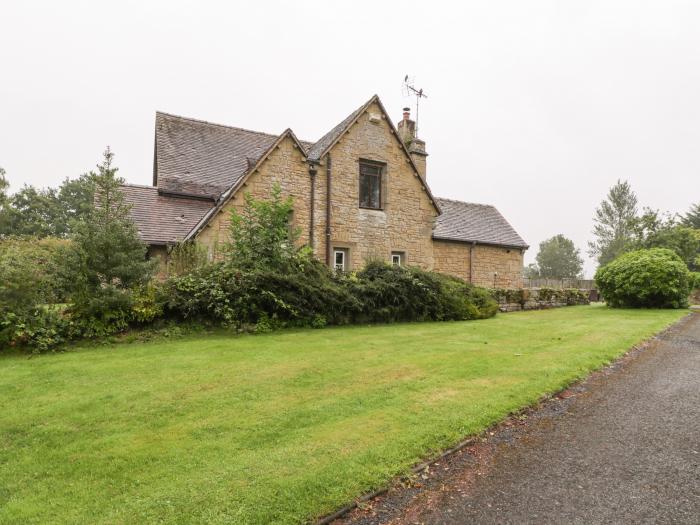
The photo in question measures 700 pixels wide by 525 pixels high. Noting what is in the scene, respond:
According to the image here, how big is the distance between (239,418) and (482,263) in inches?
797

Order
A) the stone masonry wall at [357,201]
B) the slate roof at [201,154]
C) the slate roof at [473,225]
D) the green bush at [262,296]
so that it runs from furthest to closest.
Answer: the slate roof at [473,225], the slate roof at [201,154], the stone masonry wall at [357,201], the green bush at [262,296]

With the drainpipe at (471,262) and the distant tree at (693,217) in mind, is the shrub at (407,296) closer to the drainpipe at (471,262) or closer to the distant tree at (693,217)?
the drainpipe at (471,262)

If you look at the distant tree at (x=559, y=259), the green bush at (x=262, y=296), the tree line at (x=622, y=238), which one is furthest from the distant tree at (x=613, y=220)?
the green bush at (x=262, y=296)

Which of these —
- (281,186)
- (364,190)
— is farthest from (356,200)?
(281,186)

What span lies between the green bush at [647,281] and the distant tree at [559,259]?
77.0 metres

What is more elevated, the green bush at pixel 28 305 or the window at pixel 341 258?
the window at pixel 341 258

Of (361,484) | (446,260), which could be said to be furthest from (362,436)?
(446,260)

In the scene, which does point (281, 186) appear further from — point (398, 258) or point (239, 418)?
point (239, 418)

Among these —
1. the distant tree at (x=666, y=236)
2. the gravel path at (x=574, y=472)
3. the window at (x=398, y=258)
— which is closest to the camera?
the gravel path at (x=574, y=472)

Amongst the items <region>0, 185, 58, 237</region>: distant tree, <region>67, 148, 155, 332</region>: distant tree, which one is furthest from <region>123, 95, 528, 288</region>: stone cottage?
<region>0, 185, 58, 237</region>: distant tree

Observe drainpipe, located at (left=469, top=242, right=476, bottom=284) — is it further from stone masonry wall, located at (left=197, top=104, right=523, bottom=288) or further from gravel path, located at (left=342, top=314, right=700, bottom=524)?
gravel path, located at (left=342, top=314, right=700, bottom=524)

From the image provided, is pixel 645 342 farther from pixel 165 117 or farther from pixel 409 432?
pixel 165 117

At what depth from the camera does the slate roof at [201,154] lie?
60.9 ft

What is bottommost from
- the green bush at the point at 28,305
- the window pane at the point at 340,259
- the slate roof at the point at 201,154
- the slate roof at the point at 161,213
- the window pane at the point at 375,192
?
the green bush at the point at 28,305
